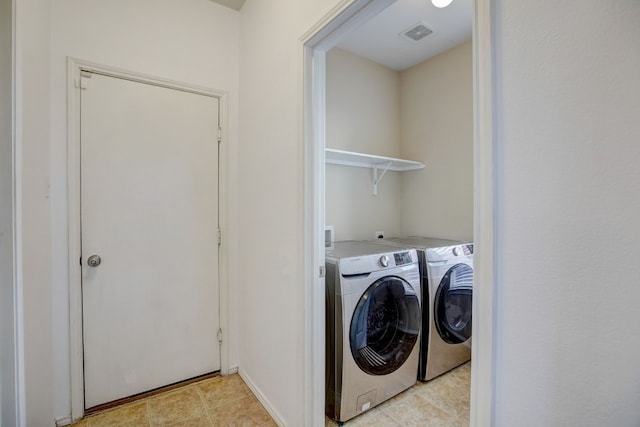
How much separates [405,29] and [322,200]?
175 cm

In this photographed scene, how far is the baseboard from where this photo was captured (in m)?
1.65

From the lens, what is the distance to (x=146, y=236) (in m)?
1.91

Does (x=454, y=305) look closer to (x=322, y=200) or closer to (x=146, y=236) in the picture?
(x=322, y=200)

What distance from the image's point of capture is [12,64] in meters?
1.18

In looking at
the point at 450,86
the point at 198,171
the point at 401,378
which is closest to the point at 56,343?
the point at 198,171

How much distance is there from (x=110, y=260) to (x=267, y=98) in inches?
56.1

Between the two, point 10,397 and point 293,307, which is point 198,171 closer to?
point 293,307

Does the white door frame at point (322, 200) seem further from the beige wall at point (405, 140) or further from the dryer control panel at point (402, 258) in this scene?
the beige wall at point (405, 140)

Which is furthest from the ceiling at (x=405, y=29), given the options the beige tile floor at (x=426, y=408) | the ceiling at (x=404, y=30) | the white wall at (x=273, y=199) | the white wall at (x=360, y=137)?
the beige tile floor at (x=426, y=408)

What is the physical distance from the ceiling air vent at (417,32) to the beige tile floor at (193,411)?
2.94 m

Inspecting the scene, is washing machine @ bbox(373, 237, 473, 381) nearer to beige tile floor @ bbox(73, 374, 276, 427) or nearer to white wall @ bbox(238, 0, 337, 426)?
white wall @ bbox(238, 0, 337, 426)

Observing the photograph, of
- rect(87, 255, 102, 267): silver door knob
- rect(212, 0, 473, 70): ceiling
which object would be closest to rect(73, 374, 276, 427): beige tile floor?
rect(87, 255, 102, 267): silver door knob

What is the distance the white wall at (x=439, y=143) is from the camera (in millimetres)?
2455

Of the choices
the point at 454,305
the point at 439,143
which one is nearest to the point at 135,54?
the point at 439,143
